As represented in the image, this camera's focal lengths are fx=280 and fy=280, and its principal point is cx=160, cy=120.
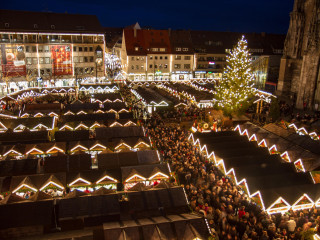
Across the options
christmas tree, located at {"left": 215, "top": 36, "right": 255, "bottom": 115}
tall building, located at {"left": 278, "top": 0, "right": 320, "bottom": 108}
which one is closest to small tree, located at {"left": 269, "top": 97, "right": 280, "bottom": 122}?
christmas tree, located at {"left": 215, "top": 36, "right": 255, "bottom": 115}

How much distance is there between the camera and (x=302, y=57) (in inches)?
1231

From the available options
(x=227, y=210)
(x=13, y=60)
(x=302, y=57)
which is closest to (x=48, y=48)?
(x=13, y=60)

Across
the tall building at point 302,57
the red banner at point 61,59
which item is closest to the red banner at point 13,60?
the red banner at point 61,59

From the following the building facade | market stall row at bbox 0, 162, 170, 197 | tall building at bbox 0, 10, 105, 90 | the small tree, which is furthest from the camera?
the building facade

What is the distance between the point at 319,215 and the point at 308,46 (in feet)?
71.7

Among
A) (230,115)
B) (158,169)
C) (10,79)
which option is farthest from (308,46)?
(10,79)

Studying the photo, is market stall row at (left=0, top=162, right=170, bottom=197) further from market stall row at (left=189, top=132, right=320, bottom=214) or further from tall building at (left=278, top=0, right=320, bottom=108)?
tall building at (left=278, top=0, right=320, bottom=108)

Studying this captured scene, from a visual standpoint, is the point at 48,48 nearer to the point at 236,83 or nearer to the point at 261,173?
the point at 236,83

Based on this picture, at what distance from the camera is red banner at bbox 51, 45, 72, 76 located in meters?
44.4

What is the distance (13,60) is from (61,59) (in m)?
6.93

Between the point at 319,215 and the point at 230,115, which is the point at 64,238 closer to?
the point at 319,215

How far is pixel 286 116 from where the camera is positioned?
25.4 metres

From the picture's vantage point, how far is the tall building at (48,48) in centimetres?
4138

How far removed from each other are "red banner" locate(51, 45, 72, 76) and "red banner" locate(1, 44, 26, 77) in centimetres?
435
